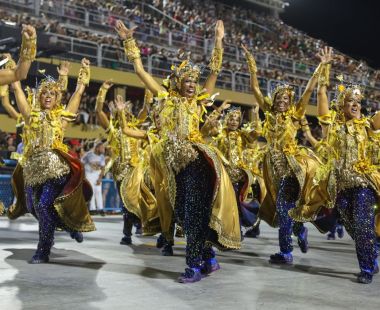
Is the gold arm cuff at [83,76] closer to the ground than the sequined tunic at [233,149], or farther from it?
farther from it

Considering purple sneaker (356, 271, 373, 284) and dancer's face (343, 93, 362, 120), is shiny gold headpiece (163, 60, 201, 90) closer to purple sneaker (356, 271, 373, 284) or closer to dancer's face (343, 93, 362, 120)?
dancer's face (343, 93, 362, 120)

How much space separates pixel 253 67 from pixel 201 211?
2355mm

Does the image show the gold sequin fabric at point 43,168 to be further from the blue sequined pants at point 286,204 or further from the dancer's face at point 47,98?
the blue sequined pants at point 286,204

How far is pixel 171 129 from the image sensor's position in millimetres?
4949

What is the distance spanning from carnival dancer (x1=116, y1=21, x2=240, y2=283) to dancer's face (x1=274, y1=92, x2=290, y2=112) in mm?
1463

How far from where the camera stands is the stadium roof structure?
33375 millimetres

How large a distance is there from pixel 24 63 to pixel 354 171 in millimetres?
2823

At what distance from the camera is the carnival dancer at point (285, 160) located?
613 centimetres

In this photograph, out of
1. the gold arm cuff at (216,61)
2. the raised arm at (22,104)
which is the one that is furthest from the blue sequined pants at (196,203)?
the raised arm at (22,104)

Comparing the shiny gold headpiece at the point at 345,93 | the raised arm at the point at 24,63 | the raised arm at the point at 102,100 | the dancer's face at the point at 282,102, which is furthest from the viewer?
the raised arm at the point at 102,100

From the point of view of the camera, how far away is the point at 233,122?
321 inches

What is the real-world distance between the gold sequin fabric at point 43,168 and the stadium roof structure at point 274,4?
28.7m

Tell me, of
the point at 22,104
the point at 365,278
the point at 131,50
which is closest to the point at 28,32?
the point at 131,50

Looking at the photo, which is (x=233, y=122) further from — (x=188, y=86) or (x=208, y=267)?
(x=208, y=267)
